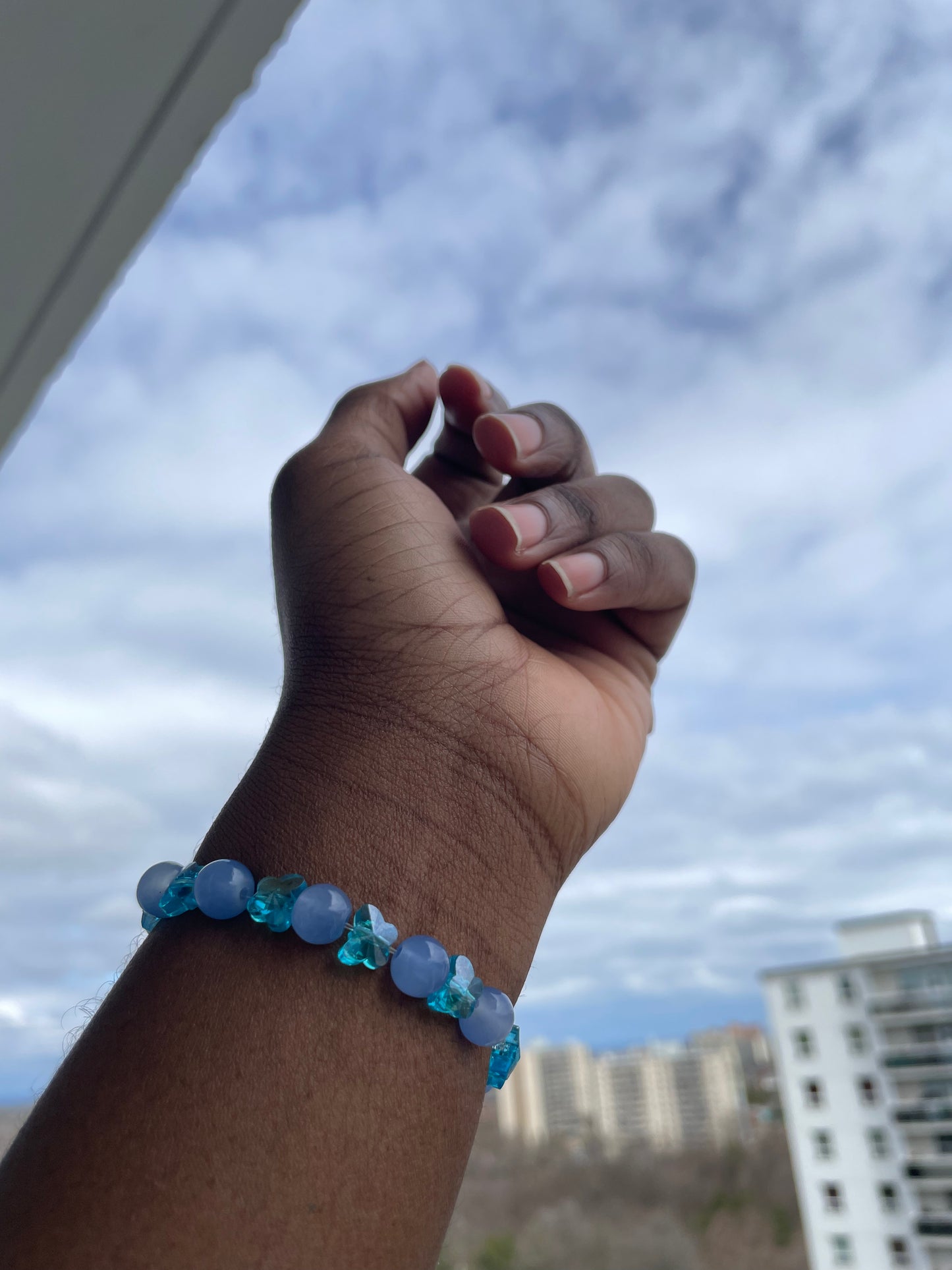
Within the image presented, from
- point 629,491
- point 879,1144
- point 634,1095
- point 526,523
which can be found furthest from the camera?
point 634,1095

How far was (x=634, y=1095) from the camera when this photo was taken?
7961mm

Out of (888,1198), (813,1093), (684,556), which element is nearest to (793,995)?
(813,1093)

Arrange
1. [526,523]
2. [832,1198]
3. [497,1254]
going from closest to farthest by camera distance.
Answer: [526,523] → [497,1254] → [832,1198]

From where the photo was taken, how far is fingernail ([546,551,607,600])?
2.08 ft

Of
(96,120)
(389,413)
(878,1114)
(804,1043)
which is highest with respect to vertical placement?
(96,120)

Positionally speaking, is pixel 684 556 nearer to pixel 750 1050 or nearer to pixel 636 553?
pixel 636 553

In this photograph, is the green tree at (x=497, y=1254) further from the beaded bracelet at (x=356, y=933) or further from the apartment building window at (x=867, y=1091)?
the beaded bracelet at (x=356, y=933)

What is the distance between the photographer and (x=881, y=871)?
870cm

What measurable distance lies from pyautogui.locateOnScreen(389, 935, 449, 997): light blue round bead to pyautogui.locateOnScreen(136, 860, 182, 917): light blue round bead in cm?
14

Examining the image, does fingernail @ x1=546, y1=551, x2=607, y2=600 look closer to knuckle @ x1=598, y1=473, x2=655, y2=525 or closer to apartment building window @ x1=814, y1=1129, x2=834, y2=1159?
knuckle @ x1=598, y1=473, x2=655, y2=525

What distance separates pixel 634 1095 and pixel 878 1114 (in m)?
2.43

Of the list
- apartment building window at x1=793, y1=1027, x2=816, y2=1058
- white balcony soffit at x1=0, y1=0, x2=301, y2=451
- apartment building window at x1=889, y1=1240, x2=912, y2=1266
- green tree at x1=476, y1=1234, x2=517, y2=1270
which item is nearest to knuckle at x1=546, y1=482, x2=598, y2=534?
white balcony soffit at x1=0, y1=0, x2=301, y2=451

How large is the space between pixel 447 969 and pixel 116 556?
2.81 m

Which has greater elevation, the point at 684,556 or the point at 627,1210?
the point at 684,556
